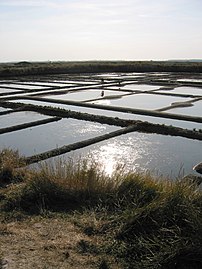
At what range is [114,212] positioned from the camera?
3512 mm

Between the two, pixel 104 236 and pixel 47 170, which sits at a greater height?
pixel 47 170

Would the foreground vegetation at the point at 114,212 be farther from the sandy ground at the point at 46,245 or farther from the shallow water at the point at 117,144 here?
the shallow water at the point at 117,144

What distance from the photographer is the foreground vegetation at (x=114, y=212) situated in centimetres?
268

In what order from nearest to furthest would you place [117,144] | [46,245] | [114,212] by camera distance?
[46,245] → [114,212] → [117,144]

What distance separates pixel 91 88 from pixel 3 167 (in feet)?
36.6

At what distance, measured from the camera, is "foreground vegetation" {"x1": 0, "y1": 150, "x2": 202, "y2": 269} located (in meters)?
2.68

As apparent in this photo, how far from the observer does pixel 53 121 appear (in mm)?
8633

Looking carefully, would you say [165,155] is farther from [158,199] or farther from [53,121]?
[53,121]

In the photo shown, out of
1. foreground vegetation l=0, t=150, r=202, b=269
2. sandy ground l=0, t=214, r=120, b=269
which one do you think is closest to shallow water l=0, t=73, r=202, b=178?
foreground vegetation l=0, t=150, r=202, b=269

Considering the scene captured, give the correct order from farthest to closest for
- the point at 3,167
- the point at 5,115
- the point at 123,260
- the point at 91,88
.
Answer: the point at 91,88, the point at 5,115, the point at 3,167, the point at 123,260

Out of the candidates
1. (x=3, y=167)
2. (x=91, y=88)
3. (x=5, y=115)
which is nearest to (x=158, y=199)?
(x=3, y=167)

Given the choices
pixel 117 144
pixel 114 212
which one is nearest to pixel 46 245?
pixel 114 212

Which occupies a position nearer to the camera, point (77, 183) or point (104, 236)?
point (104, 236)

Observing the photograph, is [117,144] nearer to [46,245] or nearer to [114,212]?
[114,212]
